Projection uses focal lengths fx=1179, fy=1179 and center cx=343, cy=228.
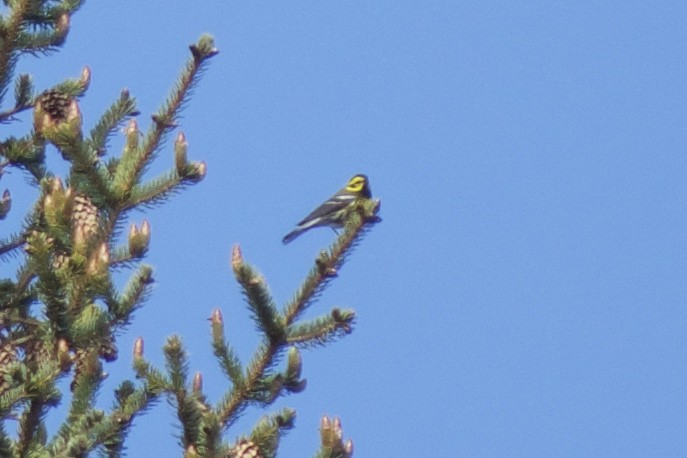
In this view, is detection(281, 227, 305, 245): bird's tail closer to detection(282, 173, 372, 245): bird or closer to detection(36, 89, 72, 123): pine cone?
detection(282, 173, 372, 245): bird

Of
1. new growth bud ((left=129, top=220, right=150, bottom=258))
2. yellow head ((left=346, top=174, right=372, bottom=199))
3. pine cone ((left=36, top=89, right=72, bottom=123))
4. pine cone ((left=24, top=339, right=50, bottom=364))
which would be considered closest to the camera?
new growth bud ((left=129, top=220, right=150, bottom=258))

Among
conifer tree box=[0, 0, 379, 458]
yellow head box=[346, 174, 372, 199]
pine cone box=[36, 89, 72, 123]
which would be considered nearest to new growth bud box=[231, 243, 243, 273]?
conifer tree box=[0, 0, 379, 458]

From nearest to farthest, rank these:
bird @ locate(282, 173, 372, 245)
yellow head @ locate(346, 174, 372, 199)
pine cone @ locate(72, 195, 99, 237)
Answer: pine cone @ locate(72, 195, 99, 237)
bird @ locate(282, 173, 372, 245)
yellow head @ locate(346, 174, 372, 199)

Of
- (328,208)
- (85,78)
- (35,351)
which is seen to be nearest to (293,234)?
(328,208)

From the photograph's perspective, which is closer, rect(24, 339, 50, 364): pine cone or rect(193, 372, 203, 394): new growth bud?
rect(193, 372, 203, 394): new growth bud

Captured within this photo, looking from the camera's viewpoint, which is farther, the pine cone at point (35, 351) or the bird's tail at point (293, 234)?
the bird's tail at point (293, 234)

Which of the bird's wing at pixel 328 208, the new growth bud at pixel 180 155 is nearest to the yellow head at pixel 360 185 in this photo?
the bird's wing at pixel 328 208

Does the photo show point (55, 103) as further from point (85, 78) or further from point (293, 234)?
point (293, 234)

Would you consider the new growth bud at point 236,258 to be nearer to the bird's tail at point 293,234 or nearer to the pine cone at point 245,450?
the pine cone at point 245,450
